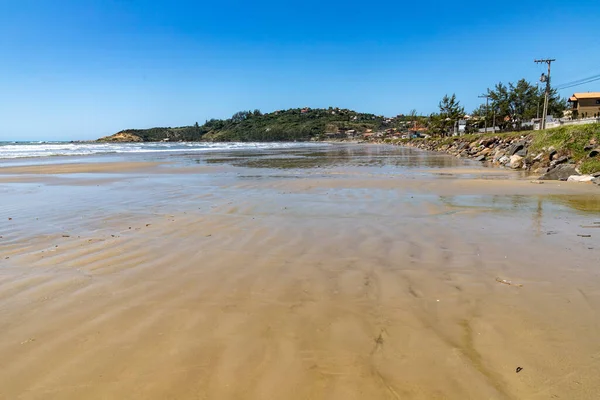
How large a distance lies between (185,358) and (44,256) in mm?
3851

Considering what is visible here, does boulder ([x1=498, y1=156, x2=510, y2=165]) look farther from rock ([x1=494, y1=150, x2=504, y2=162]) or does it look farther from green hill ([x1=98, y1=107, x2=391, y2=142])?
green hill ([x1=98, y1=107, x2=391, y2=142])

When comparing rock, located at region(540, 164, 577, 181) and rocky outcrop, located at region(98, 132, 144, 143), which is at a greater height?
rocky outcrop, located at region(98, 132, 144, 143)

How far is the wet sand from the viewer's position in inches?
102

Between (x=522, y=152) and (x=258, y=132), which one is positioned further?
(x=258, y=132)

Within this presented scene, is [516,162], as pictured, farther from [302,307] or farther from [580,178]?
[302,307]

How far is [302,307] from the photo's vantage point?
146 inches

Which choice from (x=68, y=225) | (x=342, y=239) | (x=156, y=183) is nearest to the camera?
(x=342, y=239)

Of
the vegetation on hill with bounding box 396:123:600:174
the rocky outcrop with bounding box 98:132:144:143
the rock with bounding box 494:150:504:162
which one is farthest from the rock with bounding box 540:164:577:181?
the rocky outcrop with bounding box 98:132:144:143

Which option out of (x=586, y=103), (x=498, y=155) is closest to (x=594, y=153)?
(x=498, y=155)

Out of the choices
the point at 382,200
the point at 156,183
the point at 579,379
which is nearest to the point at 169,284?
the point at 579,379

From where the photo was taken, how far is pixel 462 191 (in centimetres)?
1147

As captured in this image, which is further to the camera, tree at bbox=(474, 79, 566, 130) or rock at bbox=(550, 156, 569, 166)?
tree at bbox=(474, 79, 566, 130)

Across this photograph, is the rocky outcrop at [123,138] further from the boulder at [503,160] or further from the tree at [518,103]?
the boulder at [503,160]

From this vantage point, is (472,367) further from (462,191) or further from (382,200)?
(462,191)
